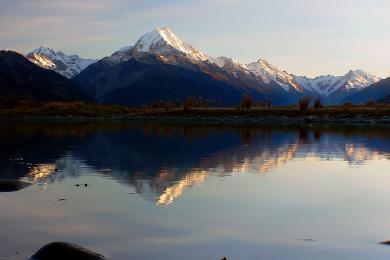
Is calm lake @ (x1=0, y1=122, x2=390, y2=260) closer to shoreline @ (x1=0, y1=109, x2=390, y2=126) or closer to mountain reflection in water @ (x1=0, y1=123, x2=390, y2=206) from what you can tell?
mountain reflection in water @ (x1=0, y1=123, x2=390, y2=206)

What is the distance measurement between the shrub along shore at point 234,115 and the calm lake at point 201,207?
266ft

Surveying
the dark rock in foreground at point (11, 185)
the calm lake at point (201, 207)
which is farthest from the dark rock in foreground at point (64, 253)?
the dark rock in foreground at point (11, 185)

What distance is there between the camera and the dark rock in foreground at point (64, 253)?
55.9 feet

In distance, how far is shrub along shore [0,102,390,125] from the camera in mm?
126562

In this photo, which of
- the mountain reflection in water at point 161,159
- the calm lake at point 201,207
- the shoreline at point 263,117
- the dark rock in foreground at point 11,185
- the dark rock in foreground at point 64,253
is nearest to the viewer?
the dark rock in foreground at point 64,253

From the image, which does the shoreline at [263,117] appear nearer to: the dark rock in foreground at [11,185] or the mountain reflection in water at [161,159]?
the mountain reflection in water at [161,159]

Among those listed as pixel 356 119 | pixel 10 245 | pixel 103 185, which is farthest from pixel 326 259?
pixel 356 119

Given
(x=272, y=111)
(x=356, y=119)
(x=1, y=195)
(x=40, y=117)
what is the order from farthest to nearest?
(x=40, y=117)
(x=272, y=111)
(x=356, y=119)
(x=1, y=195)

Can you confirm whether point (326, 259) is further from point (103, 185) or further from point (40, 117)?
point (40, 117)

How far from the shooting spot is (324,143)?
64250 mm

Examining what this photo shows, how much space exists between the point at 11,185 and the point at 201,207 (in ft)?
36.6

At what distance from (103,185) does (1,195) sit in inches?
224

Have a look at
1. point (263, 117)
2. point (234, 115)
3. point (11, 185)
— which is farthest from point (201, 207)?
point (234, 115)

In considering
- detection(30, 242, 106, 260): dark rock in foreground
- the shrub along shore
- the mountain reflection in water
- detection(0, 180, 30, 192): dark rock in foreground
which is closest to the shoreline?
the shrub along shore
